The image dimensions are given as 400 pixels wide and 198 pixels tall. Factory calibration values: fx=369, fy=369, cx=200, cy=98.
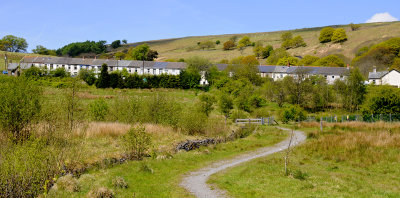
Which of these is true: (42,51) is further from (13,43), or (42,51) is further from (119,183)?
(119,183)

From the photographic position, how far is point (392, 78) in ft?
305

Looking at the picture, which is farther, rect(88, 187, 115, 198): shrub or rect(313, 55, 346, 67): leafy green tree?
rect(313, 55, 346, 67): leafy green tree

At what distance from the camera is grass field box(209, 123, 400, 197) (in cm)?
1460

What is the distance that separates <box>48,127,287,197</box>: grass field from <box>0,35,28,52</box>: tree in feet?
578

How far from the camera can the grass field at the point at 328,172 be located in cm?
1460

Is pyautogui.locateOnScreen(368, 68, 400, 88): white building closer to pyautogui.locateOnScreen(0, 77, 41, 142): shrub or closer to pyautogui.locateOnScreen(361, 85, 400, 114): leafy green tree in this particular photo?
pyautogui.locateOnScreen(361, 85, 400, 114): leafy green tree

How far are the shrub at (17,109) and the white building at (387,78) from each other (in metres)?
86.1

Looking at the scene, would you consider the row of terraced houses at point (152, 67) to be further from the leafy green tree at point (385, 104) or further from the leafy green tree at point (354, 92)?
the leafy green tree at point (385, 104)

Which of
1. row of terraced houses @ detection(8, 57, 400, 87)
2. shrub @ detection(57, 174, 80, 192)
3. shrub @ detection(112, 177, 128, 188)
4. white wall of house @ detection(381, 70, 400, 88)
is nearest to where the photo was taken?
shrub @ detection(57, 174, 80, 192)

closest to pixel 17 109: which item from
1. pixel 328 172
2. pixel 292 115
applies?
pixel 328 172

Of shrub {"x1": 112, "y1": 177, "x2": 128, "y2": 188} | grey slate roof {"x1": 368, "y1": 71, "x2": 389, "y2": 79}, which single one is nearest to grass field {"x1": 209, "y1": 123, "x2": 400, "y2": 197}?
shrub {"x1": 112, "y1": 177, "x2": 128, "y2": 188}

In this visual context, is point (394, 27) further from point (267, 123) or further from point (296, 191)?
point (296, 191)

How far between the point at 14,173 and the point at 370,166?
18987mm

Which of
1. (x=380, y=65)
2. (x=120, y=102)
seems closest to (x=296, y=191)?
(x=120, y=102)
